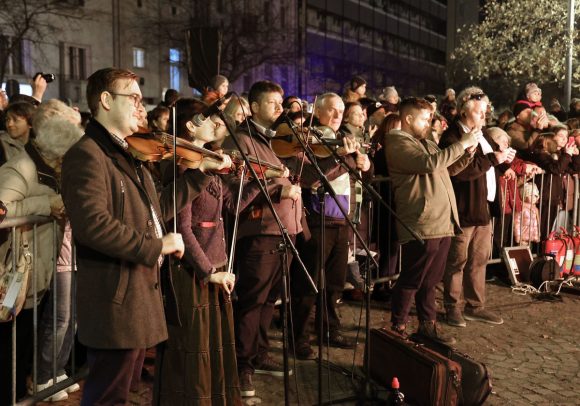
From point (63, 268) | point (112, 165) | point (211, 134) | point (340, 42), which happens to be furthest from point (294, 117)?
point (340, 42)

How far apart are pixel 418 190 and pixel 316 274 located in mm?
1181

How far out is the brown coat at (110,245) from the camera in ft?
10.4

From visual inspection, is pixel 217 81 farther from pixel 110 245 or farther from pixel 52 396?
pixel 110 245

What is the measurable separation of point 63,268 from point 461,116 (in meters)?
4.01

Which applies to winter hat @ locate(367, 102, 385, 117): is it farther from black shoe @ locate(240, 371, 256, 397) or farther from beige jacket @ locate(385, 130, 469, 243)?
black shoe @ locate(240, 371, 256, 397)

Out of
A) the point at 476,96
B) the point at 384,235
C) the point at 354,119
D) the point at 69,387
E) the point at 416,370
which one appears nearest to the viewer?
the point at 416,370

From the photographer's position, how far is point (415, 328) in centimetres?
682

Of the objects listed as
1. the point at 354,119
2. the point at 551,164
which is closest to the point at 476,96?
the point at 354,119

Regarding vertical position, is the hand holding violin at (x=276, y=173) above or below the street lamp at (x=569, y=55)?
below

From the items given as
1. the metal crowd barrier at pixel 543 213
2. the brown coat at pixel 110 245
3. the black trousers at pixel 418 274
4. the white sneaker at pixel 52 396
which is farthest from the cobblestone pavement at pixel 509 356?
the brown coat at pixel 110 245

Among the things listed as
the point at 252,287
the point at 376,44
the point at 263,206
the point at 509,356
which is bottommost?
the point at 509,356

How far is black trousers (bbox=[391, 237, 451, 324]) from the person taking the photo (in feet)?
20.3

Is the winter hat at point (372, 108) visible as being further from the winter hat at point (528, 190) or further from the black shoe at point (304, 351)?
the black shoe at point (304, 351)

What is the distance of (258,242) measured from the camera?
5168 millimetres
